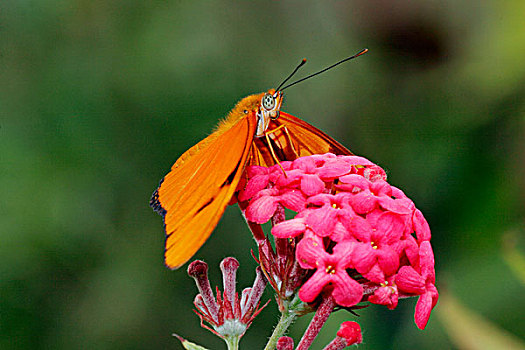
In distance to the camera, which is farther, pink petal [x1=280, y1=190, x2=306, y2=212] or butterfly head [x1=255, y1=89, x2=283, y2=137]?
butterfly head [x1=255, y1=89, x2=283, y2=137]

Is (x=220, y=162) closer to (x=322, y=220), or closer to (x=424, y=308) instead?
(x=322, y=220)

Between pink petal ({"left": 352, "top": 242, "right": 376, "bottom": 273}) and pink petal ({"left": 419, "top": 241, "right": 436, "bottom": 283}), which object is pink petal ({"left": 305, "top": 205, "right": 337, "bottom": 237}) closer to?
pink petal ({"left": 352, "top": 242, "right": 376, "bottom": 273})

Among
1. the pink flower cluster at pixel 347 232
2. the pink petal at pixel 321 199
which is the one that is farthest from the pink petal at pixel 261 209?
the pink petal at pixel 321 199

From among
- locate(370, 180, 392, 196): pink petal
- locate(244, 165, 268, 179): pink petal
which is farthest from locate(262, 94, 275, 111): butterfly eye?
locate(370, 180, 392, 196): pink petal

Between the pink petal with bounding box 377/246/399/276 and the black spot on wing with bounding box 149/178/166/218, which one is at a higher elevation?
the black spot on wing with bounding box 149/178/166/218

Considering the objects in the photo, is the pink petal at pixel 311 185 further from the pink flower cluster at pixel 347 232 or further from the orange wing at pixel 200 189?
the orange wing at pixel 200 189

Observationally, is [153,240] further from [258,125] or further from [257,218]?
[257,218]

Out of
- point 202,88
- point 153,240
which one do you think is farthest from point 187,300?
point 202,88
